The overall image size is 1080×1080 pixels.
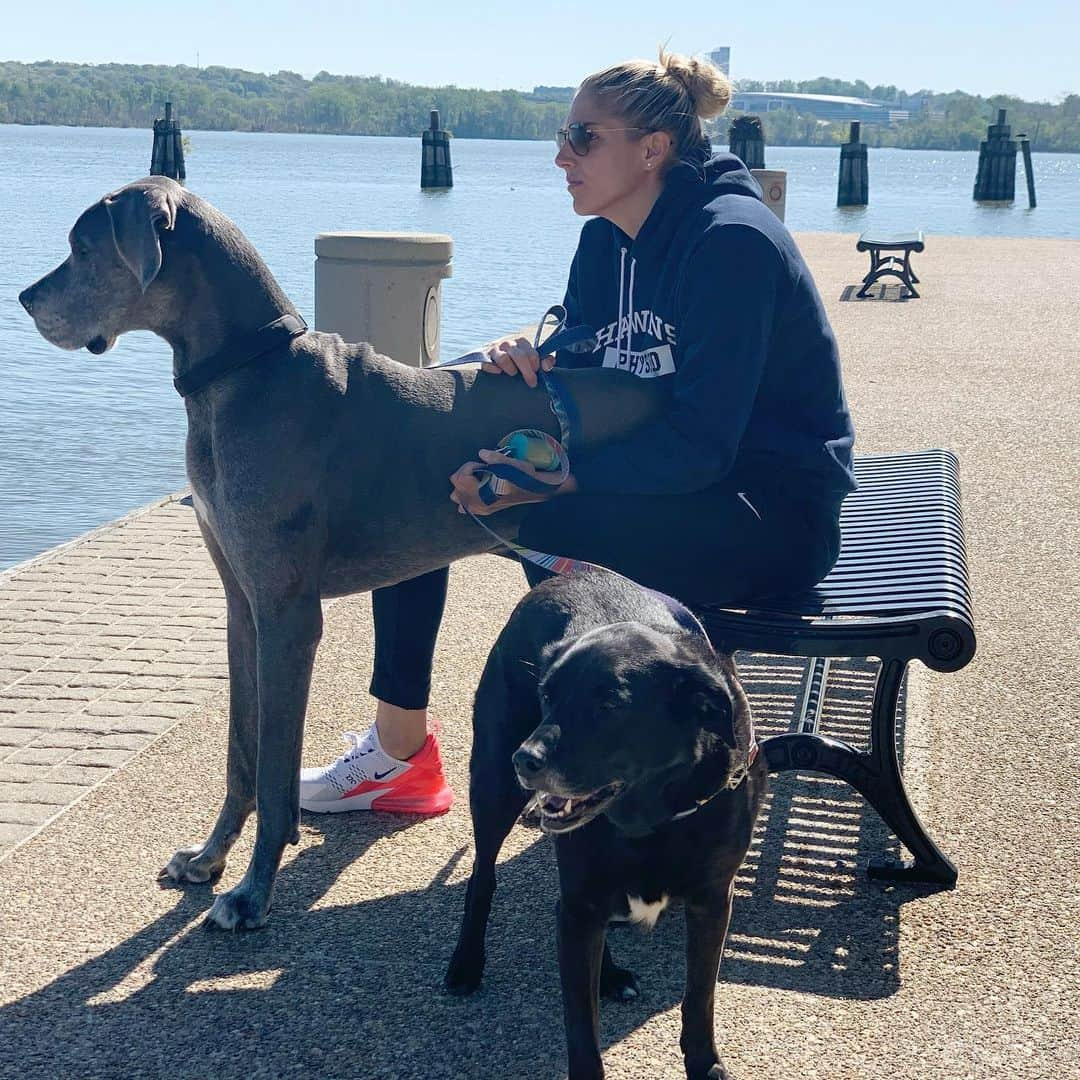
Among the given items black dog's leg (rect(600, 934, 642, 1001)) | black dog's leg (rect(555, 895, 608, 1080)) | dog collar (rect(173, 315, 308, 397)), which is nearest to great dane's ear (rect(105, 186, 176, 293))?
dog collar (rect(173, 315, 308, 397))

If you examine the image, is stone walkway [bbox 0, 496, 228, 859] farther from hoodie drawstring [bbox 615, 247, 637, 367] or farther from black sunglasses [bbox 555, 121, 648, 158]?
black sunglasses [bbox 555, 121, 648, 158]

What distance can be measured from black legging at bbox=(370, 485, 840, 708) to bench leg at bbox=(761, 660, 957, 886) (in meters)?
0.39

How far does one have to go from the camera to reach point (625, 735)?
275 cm

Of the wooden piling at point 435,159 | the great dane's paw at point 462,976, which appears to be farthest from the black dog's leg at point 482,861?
the wooden piling at point 435,159

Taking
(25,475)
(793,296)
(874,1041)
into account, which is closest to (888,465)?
(793,296)

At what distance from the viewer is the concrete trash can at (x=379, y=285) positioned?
26.9 ft

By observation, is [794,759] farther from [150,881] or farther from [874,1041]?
[150,881]

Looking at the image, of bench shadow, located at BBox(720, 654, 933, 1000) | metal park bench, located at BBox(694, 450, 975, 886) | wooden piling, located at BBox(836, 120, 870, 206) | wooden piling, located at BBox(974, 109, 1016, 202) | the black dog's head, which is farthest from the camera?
wooden piling, located at BBox(974, 109, 1016, 202)

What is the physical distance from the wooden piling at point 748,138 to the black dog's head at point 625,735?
25970 millimetres

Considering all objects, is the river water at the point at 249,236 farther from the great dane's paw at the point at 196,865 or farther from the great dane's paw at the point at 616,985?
the great dane's paw at the point at 616,985

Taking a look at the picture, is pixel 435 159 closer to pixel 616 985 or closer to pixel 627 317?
pixel 627 317

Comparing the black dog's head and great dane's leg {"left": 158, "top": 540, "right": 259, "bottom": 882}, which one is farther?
great dane's leg {"left": 158, "top": 540, "right": 259, "bottom": 882}

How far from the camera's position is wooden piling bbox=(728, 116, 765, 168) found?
27783 mm

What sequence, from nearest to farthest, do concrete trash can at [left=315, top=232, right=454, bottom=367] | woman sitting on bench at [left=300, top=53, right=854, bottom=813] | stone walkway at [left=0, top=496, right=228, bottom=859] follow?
1. woman sitting on bench at [left=300, top=53, right=854, bottom=813]
2. stone walkway at [left=0, top=496, right=228, bottom=859]
3. concrete trash can at [left=315, top=232, right=454, bottom=367]
